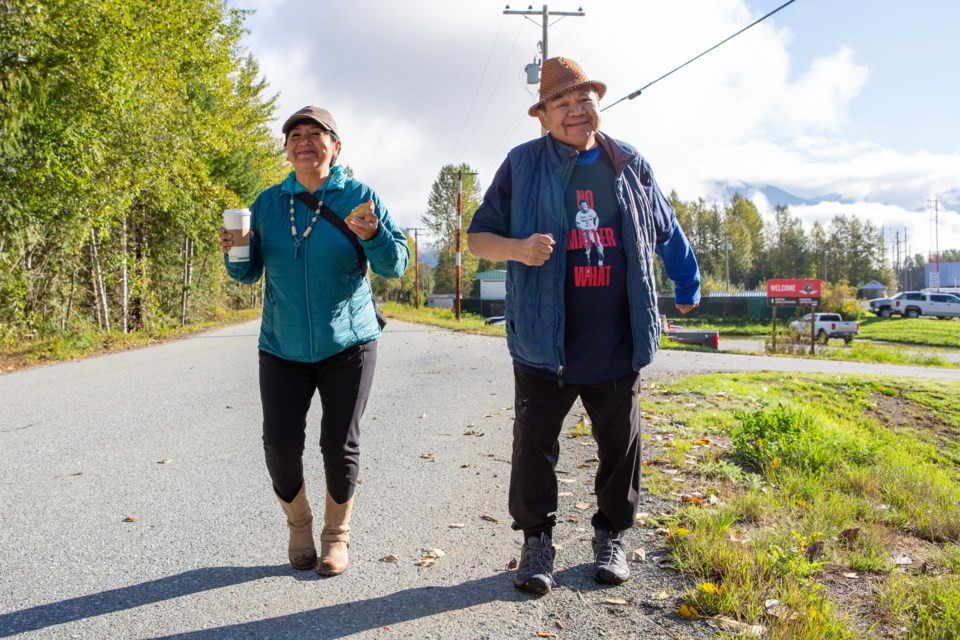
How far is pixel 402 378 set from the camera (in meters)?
9.95

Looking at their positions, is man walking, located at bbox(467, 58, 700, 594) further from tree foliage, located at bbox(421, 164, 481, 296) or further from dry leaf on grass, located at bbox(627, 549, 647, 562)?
tree foliage, located at bbox(421, 164, 481, 296)

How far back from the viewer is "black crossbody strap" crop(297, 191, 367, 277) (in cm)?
319

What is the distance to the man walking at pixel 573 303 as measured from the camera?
9.78 ft

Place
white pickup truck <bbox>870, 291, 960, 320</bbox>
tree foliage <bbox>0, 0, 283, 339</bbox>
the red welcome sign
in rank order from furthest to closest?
white pickup truck <bbox>870, 291, 960, 320</bbox> → the red welcome sign → tree foliage <bbox>0, 0, 283, 339</bbox>

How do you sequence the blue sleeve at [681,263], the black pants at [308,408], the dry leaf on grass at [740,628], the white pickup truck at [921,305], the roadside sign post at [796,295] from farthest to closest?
the white pickup truck at [921,305] → the roadside sign post at [796,295] → the blue sleeve at [681,263] → the black pants at [308,408] → the dry leaf on grass at [740,628]

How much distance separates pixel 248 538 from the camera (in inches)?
142

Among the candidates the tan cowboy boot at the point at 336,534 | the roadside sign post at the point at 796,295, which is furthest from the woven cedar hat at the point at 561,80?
the roadside sign post at the point at 796,295

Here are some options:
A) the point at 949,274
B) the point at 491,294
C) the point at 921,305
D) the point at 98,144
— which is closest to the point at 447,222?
the point at 491,294

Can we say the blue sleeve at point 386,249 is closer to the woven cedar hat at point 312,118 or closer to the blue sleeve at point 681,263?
the woven cedar hat at point 312,118

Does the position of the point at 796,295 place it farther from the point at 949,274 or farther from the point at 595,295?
the point at 949,274

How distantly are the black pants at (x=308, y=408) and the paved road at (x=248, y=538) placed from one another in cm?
45

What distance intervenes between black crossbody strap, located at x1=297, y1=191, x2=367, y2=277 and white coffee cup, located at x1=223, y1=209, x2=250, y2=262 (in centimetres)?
27

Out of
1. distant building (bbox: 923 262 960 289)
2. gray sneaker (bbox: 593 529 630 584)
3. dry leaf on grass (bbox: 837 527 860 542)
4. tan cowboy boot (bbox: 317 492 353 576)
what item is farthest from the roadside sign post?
distant building (bbox: 923 262 960 289)

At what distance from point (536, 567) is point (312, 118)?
7.24ft
